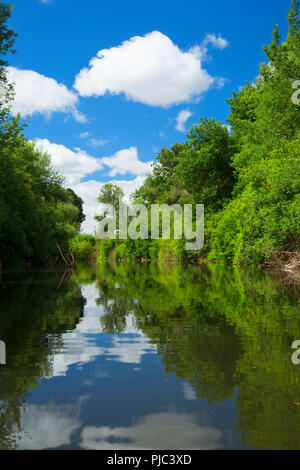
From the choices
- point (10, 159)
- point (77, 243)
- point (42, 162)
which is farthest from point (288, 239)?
point (77, 243)

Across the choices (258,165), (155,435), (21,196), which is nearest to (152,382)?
(155,435)

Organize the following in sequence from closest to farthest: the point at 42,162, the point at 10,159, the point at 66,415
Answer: the point at 66,415, the point at 10,159, the point at 42,162

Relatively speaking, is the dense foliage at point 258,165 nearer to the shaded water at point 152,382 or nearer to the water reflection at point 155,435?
the shaded water at point 152,382

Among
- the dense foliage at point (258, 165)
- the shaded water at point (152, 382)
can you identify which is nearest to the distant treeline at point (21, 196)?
the dense foliage at point (258, 165)

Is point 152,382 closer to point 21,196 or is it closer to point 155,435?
point 155,435

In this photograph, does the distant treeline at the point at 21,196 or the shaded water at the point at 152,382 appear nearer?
the shaded water at the point at 152,382

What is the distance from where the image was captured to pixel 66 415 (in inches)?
119

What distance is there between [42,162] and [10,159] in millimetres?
21063

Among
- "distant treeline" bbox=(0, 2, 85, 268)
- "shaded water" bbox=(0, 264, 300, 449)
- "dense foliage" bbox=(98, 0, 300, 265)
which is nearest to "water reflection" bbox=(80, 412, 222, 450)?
"shaded water" bbox=(0, 264, 300, 449)

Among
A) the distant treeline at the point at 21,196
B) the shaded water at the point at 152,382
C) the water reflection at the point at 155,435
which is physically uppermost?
the distant treeline at the point at 21,196

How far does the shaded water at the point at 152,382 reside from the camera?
2.68 metres

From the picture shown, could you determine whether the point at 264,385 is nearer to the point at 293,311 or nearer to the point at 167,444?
the point at 167,444

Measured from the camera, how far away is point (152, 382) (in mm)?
3807

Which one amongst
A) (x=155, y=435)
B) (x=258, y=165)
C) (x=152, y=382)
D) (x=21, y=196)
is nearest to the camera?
(x=155, y=435)
